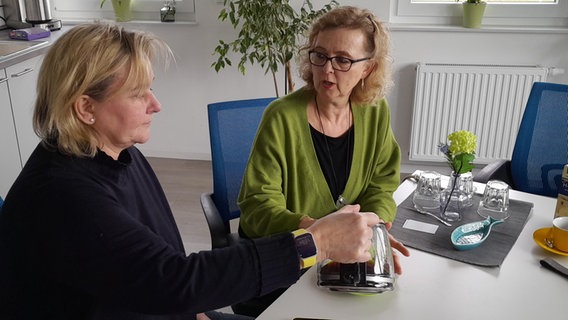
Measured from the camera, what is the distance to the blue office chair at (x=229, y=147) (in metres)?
1.95

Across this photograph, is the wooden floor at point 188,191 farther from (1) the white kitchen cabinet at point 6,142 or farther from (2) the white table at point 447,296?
(2) the white table at point 447,296

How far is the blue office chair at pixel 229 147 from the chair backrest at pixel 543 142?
3.61 feet

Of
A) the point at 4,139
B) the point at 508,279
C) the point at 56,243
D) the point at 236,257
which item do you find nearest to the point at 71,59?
the point at 56,243

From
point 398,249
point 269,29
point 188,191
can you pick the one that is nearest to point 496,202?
point 398,249

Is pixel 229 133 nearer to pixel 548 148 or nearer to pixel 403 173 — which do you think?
pixel 548 148

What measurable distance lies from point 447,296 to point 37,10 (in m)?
3.32

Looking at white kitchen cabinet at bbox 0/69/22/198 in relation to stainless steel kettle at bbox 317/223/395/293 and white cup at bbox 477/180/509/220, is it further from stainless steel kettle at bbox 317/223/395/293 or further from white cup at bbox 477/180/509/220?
white cup at bbox 477/180/509/220

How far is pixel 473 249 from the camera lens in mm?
1481

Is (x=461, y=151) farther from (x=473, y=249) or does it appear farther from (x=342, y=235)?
(x=342, y=235)

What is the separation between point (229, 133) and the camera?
1.98 m

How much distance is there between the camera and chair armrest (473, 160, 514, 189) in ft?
6.69

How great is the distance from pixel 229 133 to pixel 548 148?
1290 mm

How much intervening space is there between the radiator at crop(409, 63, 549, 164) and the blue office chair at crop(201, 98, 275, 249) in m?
1.83

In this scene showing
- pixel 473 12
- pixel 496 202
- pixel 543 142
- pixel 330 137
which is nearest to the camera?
pixel 496 202
